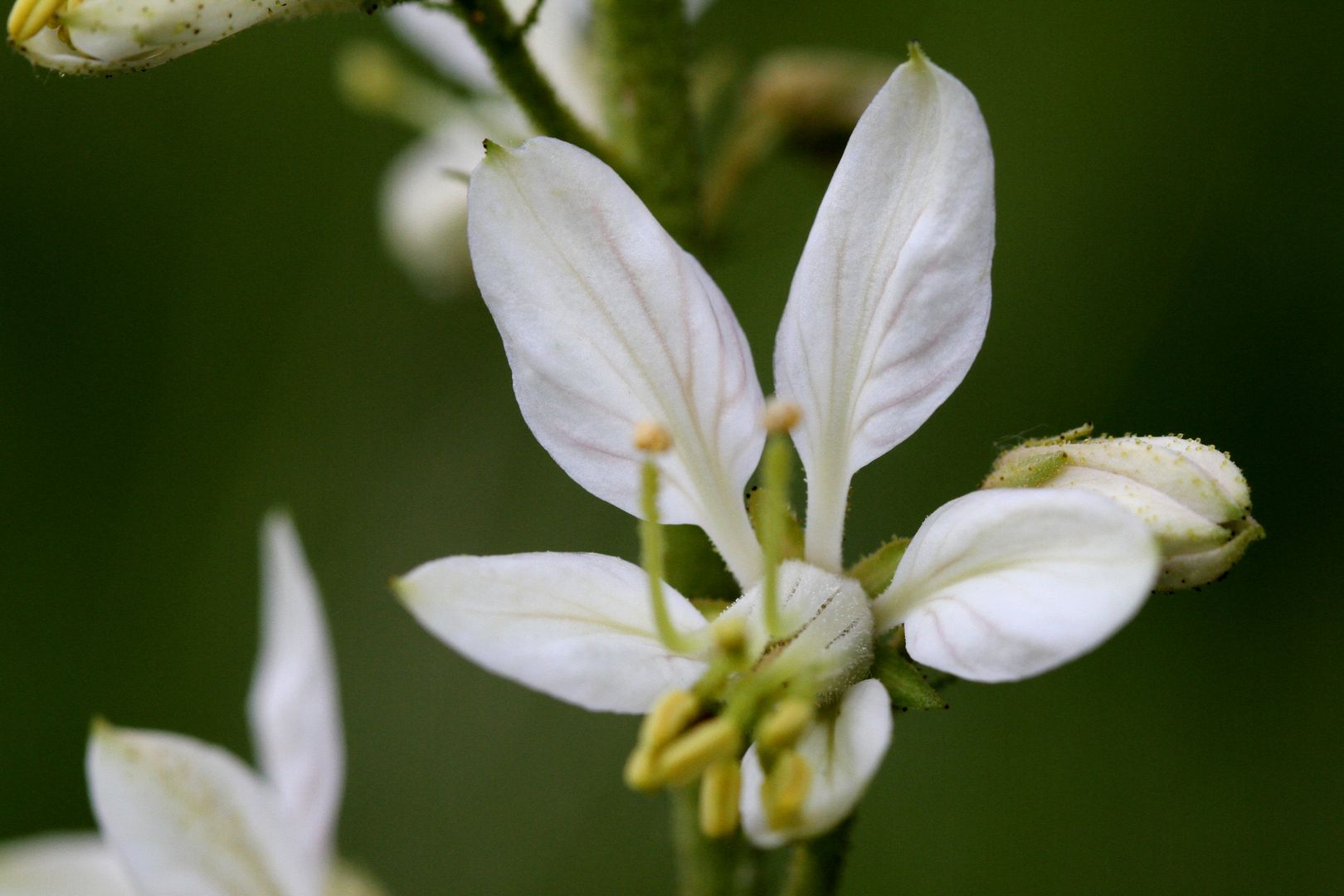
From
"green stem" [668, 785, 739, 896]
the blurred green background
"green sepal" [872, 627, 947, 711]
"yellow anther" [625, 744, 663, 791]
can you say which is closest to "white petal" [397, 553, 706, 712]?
"yellow anther" [625, 744, 663, 791]

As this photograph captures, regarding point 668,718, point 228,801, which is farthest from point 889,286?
point 228,801

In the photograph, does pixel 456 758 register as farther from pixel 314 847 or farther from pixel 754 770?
pixel 754 770

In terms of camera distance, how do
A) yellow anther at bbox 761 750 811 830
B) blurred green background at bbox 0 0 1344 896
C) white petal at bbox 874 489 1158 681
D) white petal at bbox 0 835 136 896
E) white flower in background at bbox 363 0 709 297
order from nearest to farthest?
white petal at bbox 874 489 1158 681, yellow anther at bbox 761 750 811 830, white petal at bbox 0 835 136 896, white flower in background at bbox 363 0 709 297, blurred green background at bbox 0 0 1344 896

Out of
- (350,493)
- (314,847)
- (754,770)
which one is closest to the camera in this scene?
(754,770)

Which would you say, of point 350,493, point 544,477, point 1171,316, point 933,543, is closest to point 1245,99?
point 1171,316

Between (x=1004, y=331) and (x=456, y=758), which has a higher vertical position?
(x=1004, y=331)

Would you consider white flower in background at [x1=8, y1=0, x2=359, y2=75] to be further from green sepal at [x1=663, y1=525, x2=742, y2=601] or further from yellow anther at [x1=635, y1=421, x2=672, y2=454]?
green sepal at [x1=663, y1=525, x2=742, y2=601]

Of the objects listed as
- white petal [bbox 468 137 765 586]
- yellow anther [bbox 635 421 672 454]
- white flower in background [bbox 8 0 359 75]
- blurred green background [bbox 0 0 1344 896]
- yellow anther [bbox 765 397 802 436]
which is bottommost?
blurred green background [bbox 0 0 1344 896]
